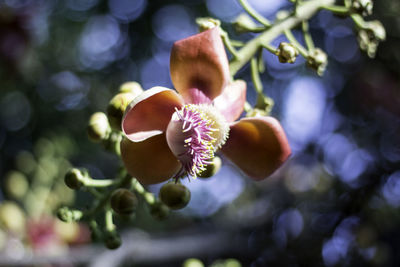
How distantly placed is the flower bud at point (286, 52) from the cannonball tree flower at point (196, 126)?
143 millimetres

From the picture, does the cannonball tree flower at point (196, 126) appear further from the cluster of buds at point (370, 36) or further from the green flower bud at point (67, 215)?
the cluster of buds at point (370, 36)

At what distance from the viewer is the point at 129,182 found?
1252mm

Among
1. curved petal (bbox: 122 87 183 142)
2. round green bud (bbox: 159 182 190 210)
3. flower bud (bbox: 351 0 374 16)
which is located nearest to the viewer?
curved petal (bbox: 122 87 183 142)

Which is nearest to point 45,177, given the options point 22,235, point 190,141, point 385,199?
point 22,235

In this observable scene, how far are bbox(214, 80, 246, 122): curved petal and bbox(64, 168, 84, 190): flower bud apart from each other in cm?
43

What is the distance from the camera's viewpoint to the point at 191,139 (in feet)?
3.80

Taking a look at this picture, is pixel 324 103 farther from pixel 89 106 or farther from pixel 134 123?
pixel 134 123

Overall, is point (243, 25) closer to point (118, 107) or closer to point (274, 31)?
point (274, 31)

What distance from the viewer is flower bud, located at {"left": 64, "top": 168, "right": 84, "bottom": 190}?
1229mm

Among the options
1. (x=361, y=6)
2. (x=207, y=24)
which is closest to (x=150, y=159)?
(x=207, y=24)

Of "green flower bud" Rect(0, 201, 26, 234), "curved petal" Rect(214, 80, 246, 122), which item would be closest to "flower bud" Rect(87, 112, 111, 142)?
"curved petal" Rect(214, 80, 246, 122)

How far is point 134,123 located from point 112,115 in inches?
2.8

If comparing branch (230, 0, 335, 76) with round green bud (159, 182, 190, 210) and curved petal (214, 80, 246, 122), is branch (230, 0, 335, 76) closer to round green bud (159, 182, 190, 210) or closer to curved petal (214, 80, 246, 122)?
curved petal (214, 80, 246, 122)

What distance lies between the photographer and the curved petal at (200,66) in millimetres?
1130
